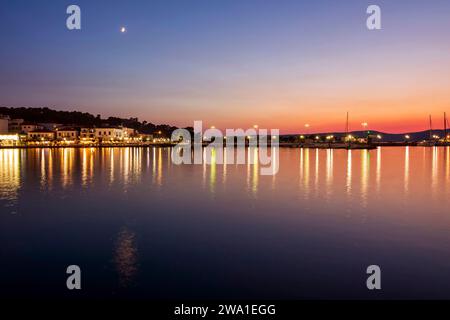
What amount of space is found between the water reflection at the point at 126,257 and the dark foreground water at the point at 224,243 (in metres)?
0.03

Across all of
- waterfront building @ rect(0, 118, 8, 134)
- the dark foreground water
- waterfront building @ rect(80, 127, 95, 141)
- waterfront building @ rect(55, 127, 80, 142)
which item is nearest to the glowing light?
waterfront building @ rect(0, 118, 8, 134)

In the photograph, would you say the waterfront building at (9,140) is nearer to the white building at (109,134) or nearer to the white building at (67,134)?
the white building at (67,134)

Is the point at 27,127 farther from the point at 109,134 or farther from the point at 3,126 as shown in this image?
the point at 109,134

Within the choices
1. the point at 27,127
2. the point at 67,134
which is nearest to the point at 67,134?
the point at 67,134

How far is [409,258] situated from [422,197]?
36.3 ft

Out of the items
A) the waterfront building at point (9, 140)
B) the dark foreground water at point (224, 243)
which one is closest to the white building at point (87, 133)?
the waterfront building at point (9, 140)

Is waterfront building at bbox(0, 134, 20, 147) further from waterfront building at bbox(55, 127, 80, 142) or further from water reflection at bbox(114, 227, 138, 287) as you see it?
water reflection at bbox(114, 227, 138, 287)

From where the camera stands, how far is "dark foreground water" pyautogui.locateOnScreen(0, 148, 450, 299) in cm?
706

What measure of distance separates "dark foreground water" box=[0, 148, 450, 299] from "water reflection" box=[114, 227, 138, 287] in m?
0.03

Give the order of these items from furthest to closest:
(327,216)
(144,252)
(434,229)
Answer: (327,216), (434,229), (144,252)

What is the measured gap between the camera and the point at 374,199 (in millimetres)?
17531
